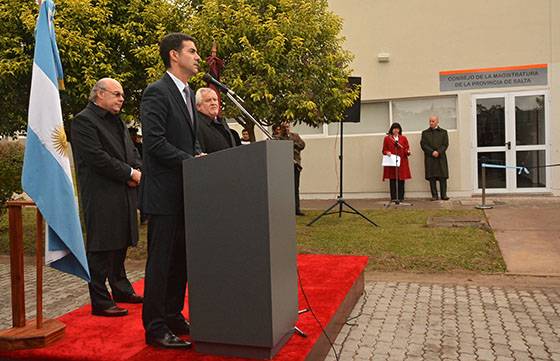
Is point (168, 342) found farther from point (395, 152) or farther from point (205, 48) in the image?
point (395, 152)

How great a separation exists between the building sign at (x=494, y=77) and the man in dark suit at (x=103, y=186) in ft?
34.5

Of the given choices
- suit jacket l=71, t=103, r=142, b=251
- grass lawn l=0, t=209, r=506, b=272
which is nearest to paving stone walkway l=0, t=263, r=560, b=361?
grass lawn l=0, t=209, r=506, b=272

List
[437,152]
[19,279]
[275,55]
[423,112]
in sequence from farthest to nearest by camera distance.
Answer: [423,112] < [437,152] < [275,55] < [19,279]

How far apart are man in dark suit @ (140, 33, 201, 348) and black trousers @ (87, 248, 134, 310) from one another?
3.28 feet

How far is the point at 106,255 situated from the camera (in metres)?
4.42

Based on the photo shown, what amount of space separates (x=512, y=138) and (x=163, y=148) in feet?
38.2

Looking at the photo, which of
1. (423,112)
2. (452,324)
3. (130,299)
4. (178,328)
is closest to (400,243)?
(452,324)

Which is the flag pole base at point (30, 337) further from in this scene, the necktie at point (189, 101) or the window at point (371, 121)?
the window at point (371, 121)

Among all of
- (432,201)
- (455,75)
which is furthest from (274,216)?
(455,75)

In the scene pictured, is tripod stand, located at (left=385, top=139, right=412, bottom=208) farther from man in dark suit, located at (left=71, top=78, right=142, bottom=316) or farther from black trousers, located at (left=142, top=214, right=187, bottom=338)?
black trousers, located at (left=142, top=214, right=187, bottom=338)

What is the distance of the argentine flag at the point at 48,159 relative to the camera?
3.68 m

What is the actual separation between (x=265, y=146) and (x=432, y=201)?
10418mm

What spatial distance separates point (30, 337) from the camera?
138 inches

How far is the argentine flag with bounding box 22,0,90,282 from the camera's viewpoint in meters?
3.68
